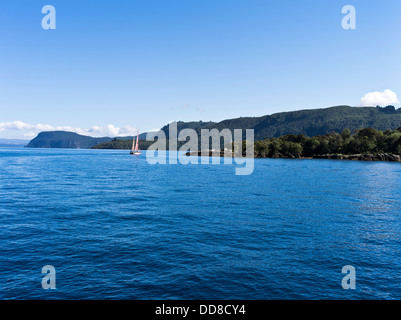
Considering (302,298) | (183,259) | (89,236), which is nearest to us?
(302,298)

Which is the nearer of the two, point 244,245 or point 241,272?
point 241,272

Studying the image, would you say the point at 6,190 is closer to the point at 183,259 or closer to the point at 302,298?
the point at 183,259

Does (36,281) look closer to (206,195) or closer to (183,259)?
(183,259)

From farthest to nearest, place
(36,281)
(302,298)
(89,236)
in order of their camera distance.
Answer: (89,236) → (36,281) → (302,298)

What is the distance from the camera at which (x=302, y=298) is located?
64.3ft

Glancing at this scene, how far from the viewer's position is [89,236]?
106 ft

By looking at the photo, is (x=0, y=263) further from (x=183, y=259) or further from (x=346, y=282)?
(x=346, y=282)

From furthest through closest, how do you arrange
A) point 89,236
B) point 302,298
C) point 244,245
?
point 89,236
point 244,245
point 302,298

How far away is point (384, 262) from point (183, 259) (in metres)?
19.6

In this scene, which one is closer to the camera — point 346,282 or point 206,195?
point 346,282

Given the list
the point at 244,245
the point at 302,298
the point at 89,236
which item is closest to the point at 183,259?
the point at 244,245

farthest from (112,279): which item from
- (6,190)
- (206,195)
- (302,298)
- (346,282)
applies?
(6,190)
